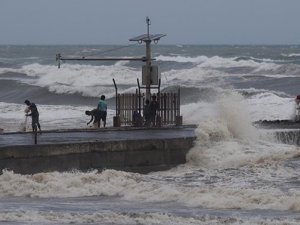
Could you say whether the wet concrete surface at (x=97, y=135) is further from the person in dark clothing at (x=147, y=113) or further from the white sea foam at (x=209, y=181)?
the white sea foam at (x=209, y=181)

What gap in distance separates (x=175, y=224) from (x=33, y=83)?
163 feet

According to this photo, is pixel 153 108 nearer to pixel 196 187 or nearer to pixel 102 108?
pixel 102 108

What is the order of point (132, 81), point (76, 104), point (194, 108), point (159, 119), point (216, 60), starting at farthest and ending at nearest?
point (216, 60), point (132, 81), point (76, 104), point (194, 108), point (159, 119)

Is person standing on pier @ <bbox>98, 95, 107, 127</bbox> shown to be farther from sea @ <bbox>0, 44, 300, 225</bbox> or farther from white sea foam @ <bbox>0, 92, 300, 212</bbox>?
white sea foam @ <bbox>0, 92, 300, 212</bbox>

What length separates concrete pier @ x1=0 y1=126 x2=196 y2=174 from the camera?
19.0 metres

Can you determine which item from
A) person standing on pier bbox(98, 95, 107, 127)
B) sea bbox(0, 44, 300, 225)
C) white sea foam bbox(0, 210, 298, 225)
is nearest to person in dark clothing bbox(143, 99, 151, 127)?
person standing on pier bbox(98, 95, 107, 127)

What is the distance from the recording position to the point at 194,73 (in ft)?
216

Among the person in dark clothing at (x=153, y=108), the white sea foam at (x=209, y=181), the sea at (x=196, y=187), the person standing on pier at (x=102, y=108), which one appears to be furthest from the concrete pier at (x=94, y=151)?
the person standing on pier at (x=102, y=108)

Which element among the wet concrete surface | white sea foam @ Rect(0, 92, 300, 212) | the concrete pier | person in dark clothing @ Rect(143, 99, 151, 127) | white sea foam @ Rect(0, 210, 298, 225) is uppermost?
person in dark clothing @ Rect(143, 99, 151, 127)

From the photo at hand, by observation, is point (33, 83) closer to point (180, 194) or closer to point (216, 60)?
point (216, 60)

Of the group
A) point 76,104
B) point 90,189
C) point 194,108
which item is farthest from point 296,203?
point 76,104

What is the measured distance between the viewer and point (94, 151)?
65.7 ft

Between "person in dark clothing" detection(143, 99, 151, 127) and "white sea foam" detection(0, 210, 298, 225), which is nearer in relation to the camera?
"white sea foam" detection(0, 210, 298, 225)

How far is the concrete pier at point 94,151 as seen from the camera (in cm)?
1895
